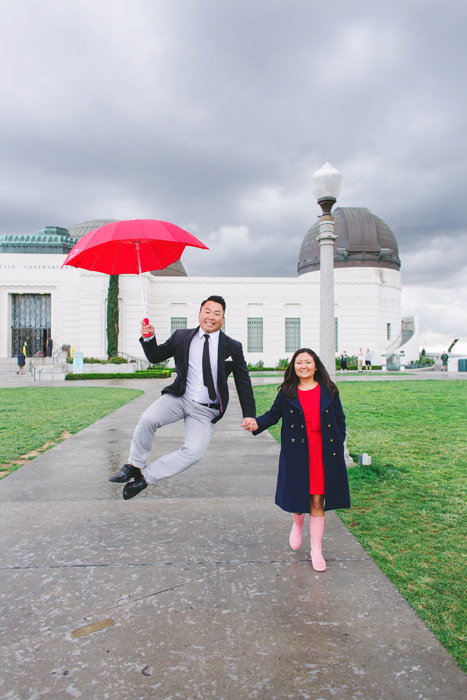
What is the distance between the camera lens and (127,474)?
12.6ft

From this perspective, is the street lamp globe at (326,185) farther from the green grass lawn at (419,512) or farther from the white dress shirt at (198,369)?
the green grass lawn at (419,512)

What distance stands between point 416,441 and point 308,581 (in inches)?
214

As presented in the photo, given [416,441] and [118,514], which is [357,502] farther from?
[416,441]

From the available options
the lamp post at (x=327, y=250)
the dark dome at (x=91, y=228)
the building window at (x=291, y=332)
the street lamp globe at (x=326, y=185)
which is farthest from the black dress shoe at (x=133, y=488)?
the dark dome at (x=91, y=228)

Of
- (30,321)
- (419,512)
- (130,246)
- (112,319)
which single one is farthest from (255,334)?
(419,512)

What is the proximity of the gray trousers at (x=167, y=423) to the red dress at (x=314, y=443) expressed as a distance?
929mm

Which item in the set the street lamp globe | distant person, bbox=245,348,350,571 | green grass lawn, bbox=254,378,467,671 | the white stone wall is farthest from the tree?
distant person, bbox=245,348,350,571

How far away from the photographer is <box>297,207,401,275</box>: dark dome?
41.6 metres

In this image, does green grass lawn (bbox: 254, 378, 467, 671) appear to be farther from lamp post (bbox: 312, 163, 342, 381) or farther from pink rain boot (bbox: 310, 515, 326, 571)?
lamp post (bbox: 312, 163, 342, 381)

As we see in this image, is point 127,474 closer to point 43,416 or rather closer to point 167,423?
point 167,423

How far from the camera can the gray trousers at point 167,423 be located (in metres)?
3.82

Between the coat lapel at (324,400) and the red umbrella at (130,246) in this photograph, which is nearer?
the coat lapel at (324,400)

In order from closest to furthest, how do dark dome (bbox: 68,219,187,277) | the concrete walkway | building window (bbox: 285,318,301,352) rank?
the concrete walkway, building window (bbox: 285,318,301,352), dark dome (bbox: 68,219,187,277)

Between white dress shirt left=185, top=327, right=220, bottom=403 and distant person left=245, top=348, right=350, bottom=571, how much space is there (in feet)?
2.62
